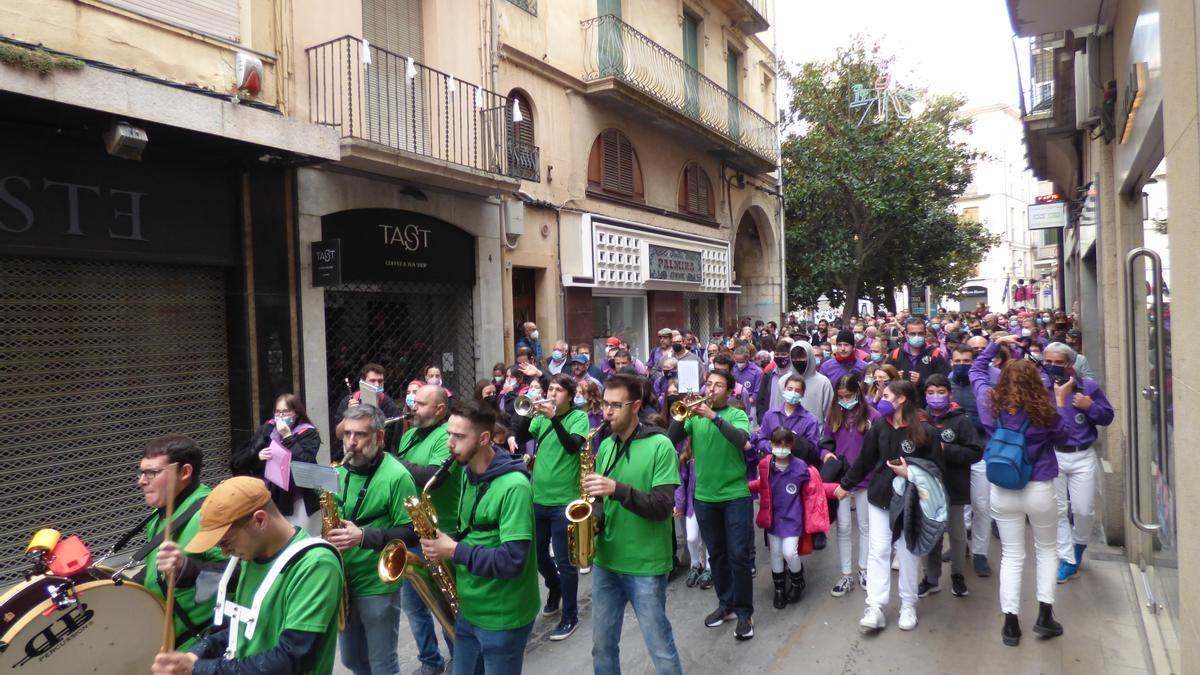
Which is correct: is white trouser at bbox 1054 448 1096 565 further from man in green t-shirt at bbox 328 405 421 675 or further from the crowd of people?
man in green t-shirt at bbox 328 405 421 675

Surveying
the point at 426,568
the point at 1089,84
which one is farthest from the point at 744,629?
the point at 1089,84

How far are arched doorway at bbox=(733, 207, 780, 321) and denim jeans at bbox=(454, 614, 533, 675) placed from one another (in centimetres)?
1927

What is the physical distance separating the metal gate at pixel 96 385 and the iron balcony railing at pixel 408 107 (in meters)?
2.71

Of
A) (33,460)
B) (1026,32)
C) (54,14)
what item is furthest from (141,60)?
(1026,32)

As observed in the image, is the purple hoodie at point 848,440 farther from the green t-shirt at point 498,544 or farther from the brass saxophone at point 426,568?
the brass saxophone at point 426,568

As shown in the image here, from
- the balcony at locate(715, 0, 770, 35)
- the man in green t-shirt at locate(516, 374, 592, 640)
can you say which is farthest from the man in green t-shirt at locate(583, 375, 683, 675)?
the balcony at locate(715, 0, 770, 35)

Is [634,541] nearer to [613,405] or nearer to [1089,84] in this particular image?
[613,405]

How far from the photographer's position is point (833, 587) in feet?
20.3

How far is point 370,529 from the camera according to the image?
380 cm

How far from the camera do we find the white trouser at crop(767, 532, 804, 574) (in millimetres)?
5785

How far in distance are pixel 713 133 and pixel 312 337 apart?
1107cm

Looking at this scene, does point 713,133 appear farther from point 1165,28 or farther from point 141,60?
point 1165,28

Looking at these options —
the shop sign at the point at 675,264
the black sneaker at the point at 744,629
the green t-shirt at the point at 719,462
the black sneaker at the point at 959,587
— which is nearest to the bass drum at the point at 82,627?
the green t-shirt at the point at 719,462

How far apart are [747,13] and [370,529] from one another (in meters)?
19.0
